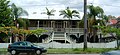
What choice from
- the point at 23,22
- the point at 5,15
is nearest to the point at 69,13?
the point at 23,22

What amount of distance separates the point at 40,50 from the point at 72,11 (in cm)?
2881

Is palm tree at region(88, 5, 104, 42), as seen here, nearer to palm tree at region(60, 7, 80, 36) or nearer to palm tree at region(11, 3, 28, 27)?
palm tree at region(60, 7, 80, 36)

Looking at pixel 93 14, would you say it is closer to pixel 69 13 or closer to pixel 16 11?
pixel 69 13

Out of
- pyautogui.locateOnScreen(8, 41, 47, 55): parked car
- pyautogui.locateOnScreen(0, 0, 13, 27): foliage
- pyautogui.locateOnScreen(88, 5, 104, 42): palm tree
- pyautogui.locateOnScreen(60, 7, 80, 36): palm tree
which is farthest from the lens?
pyautogui.locateOnScreen(60, 7, 80, 36): palm tree

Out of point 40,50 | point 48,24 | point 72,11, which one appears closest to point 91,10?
point 72,11

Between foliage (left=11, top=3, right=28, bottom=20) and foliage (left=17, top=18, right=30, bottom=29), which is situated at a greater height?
foliage (left=11, top=3, right=28, bottom=20)

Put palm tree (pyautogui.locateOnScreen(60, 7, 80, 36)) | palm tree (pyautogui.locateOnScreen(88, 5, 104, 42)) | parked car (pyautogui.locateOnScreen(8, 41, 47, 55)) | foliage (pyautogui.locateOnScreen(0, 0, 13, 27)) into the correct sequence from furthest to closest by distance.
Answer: palm tree (pyautogui.locateOnScreen(60, 7, 80, 36)) < palm tree (pyautogui.locateOnScreen(88, 5, 104, 42)) < foliage (pyautogui.locateOnScreen(0, 0, 13, 27)) < parked car (pyautogui.locateOnScreen(8, 41, 47, 55))

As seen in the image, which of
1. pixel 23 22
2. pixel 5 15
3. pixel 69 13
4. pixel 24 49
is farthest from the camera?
pixel 69 13

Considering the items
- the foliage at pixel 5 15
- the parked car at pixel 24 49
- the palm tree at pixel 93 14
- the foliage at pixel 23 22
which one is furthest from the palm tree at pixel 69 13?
the parked car at pixel 24 49

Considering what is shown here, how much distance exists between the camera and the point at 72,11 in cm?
5884

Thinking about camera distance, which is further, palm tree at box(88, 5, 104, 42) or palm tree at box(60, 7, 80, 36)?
palm tree at box(60, 7, 80, 36)

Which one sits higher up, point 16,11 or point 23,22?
point 16,11

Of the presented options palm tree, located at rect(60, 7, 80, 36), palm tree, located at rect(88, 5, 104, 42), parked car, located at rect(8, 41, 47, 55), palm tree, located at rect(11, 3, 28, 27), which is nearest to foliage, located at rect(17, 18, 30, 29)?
palm tree, located at rect(11, 3, 28, 27)

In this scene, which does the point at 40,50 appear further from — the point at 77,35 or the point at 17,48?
the point at 77,35
